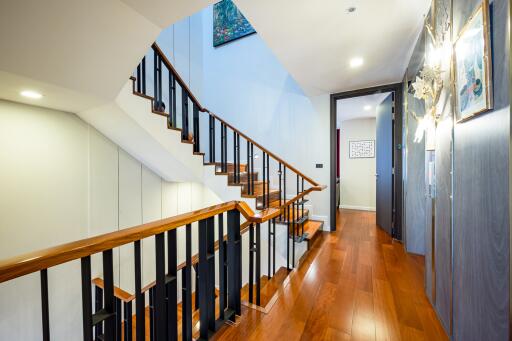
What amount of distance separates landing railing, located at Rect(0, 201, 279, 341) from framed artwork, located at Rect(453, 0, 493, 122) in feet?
4.23

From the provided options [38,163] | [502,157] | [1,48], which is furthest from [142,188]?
[502,157]

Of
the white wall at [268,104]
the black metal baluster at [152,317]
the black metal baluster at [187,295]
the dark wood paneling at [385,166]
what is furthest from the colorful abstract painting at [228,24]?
the black metal baluster at [152,317]

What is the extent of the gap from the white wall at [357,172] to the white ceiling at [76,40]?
5.20 m

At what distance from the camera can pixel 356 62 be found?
8.75 feet

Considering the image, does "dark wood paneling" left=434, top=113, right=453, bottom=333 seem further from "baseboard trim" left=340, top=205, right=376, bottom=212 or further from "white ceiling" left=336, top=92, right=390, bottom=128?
"baseboard trim" left=340, top=205, right=376, bottom=212

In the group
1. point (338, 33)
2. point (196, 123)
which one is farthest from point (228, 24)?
point (338, 33)

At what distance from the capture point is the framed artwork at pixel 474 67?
0.94m

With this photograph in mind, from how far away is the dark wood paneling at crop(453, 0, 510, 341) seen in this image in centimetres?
85

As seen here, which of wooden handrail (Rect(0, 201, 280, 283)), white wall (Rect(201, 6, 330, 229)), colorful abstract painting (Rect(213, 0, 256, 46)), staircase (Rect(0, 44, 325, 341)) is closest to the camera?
wooden handrail (Rect(0, 201, 280, 283))

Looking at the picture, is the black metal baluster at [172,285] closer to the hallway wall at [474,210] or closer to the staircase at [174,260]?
the staircase at [174,260]

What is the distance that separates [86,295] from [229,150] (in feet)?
14.1

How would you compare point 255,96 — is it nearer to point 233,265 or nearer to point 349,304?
point 233,265

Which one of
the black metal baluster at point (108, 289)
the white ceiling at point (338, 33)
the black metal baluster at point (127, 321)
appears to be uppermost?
the white ceiling at point (338, 33)

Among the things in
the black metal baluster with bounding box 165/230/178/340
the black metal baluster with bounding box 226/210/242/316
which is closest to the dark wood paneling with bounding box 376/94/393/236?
the black metal baluster with bounding box 226/210/242/316
